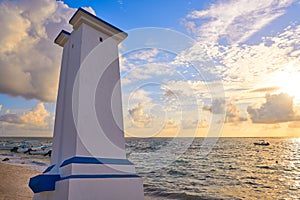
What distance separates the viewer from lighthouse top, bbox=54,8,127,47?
4.98m

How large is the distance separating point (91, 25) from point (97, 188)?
144 inches

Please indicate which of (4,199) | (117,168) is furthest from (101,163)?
(4,199)

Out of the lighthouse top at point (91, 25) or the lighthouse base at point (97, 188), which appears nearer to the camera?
the lighthouse base at point (97, 188)

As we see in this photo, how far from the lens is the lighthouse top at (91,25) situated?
4.98m

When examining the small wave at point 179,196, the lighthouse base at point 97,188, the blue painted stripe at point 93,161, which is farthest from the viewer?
the small wave at point 179,196

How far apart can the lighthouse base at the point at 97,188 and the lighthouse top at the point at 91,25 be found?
11.3ft

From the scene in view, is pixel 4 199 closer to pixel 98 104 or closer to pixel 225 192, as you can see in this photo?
pixel 98 104

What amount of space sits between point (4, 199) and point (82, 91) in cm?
769

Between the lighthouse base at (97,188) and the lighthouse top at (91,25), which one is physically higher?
→ the lighthouse top at (91,25)

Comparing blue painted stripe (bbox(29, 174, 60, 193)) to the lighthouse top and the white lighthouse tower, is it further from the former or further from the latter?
the lighthouse top

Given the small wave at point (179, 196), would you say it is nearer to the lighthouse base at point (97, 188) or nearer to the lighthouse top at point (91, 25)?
the lighthouse base at point (97, 188)

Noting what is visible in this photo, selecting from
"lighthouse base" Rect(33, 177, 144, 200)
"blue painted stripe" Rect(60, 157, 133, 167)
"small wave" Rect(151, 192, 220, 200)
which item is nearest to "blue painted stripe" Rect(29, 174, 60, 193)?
"lighthouse base" Rect(33, 177, 144, 200)

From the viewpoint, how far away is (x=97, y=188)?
4016mm

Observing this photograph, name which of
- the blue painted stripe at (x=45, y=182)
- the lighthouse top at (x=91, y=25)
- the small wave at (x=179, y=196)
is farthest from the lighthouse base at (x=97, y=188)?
the small wave at (x=179, y=196)
